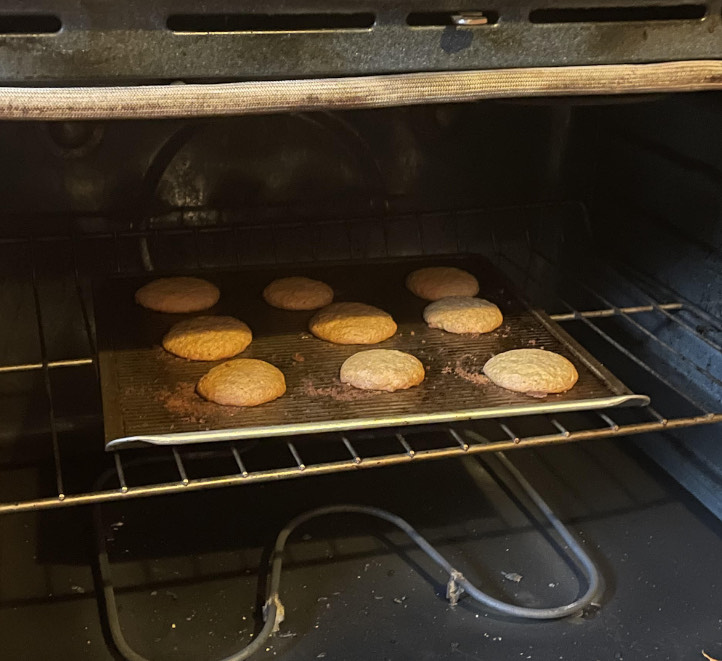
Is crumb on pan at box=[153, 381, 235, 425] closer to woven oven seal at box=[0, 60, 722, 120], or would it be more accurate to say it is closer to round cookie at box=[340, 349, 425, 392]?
round cookie at box=[340, 349, 425, 392]

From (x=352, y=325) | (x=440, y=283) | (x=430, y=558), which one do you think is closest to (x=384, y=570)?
(x=430, y=558)

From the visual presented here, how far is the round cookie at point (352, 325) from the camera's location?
127 centimetres

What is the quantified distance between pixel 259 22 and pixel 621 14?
40 centimetres

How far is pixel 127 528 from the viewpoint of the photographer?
49.8 inches

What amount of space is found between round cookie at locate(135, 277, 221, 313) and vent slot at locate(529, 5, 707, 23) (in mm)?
725

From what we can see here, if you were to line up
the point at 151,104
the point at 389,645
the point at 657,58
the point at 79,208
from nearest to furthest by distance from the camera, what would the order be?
the point at 151,104, the point at 657,58, the point at 389,645, the point at 79,208

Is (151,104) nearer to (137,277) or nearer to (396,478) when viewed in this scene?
(137,277)

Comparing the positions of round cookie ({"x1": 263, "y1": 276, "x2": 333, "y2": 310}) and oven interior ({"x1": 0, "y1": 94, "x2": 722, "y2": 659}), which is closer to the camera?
oven interior ({"x1": 0, "y1": 94, "x2": 722, "y2": 659})

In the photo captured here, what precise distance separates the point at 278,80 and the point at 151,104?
13 cm

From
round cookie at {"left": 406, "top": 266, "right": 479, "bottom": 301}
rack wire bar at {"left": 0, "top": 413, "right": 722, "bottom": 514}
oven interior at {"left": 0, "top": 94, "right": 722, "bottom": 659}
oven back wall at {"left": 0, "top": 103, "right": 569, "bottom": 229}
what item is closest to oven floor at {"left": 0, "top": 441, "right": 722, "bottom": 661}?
oven interior at {"left": 0, "top": 94, "right": 722, "bottom": 659}

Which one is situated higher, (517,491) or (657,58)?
(657,58)

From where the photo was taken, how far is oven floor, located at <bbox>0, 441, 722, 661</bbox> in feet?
3.47

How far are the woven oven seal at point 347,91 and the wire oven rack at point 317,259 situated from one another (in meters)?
0.51

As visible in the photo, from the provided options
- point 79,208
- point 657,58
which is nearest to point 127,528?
point 79,208
